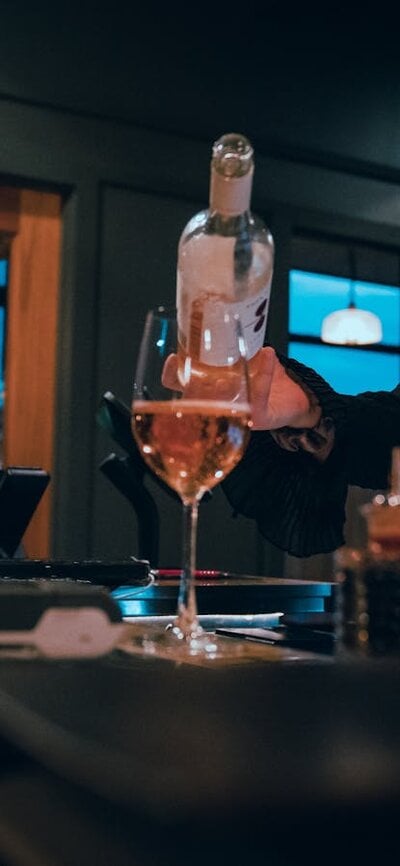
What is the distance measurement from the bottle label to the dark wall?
2.27 meters

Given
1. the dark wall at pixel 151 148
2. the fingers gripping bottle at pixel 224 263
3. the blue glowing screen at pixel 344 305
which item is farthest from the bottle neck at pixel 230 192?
the blue glowing screen at pixel 344 305

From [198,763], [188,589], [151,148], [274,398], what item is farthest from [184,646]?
[151,148]

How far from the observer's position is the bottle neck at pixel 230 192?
2.47 feet

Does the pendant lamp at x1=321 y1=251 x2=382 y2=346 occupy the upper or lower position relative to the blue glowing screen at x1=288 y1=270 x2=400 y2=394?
lower

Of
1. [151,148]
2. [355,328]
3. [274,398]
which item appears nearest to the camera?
[274,398]

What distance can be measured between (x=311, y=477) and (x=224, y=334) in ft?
2.24

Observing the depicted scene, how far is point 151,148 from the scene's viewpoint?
130 inches

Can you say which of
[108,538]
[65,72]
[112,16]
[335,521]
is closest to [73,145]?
[65,72]

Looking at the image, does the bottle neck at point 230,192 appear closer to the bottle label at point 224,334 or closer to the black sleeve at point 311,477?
the bottle label at point 224,334

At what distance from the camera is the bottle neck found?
0.75 m

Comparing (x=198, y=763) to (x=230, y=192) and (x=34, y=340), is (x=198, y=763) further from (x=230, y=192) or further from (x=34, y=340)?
(x=34, y=340)

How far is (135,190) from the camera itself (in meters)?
3.27

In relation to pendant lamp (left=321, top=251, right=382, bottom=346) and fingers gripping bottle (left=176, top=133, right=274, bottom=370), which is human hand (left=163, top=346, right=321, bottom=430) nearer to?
fingers gripping bottle (left=176, top=133, right=274, bottom=370)

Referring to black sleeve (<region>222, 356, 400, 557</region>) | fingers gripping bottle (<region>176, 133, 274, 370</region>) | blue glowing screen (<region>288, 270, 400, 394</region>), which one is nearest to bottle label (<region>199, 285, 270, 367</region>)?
fingers gripping bottle (<region>176, 133, 274, 370</region>)
